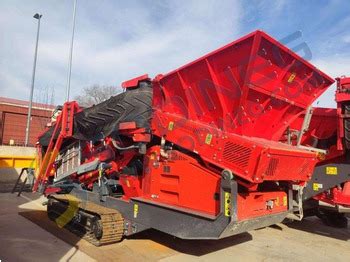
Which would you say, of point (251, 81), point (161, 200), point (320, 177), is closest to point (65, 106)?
point (161, 200)

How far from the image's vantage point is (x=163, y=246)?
19.6ft

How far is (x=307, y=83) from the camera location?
554 cm

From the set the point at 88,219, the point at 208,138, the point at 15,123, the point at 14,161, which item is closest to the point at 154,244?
the point at 88,219

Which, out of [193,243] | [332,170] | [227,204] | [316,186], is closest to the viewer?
[227,204]

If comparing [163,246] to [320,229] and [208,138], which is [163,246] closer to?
[208,138]

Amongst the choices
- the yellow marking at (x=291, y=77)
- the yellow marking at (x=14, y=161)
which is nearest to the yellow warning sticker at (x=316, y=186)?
the yellow marking at (x=291, y=77)

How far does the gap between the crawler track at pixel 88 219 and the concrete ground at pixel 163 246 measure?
140 millimetres

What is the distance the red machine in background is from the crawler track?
0.02 metres

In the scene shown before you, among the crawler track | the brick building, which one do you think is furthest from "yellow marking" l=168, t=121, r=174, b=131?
the brick building

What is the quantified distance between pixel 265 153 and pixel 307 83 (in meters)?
1.73

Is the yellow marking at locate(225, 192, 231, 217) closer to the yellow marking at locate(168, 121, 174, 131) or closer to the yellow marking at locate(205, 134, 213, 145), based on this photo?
the yellow marking at locate(205, 134, 213, 145)

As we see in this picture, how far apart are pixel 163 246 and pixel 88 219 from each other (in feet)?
4.31

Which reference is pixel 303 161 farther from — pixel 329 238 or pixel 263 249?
pixel 329 238

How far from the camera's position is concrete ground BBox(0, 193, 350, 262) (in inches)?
212
